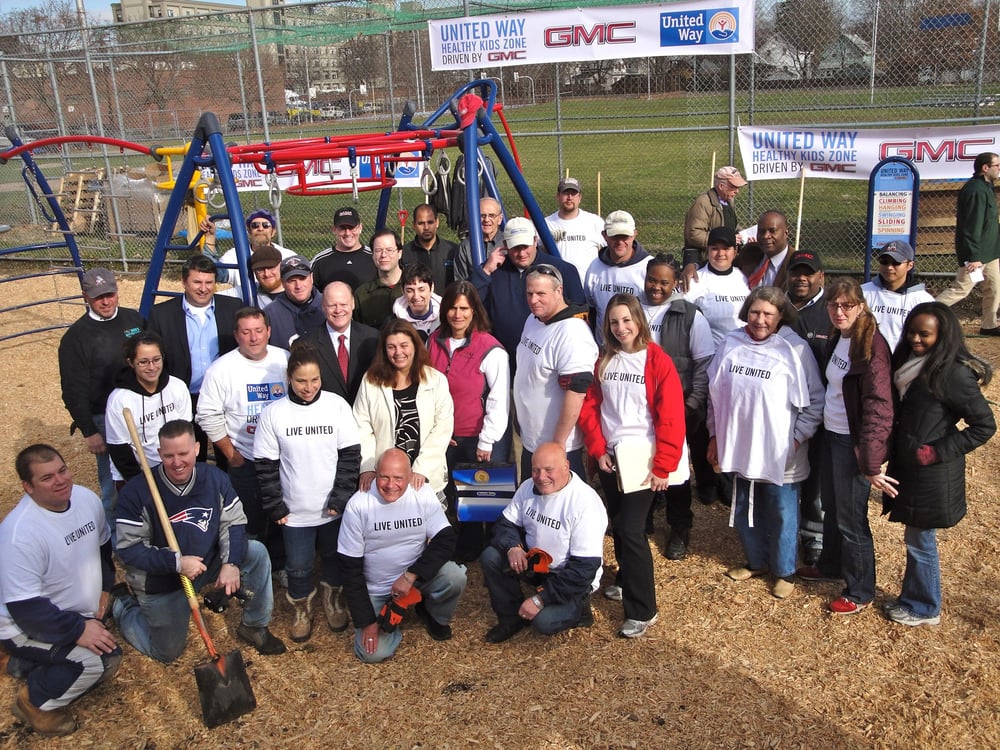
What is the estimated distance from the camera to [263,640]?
15.0ft

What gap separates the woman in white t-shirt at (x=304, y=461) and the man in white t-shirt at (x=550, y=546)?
869mm

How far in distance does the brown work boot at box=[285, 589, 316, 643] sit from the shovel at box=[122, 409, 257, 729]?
55cm

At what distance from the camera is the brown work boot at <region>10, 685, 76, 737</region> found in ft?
13.2

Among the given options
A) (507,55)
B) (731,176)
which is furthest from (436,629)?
(507,55)

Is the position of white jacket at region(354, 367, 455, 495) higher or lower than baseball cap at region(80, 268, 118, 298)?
lower

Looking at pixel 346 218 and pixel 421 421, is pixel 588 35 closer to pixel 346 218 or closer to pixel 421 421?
pixel 346 218

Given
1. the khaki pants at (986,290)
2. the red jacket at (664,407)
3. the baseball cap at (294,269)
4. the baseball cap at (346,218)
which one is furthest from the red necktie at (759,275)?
the khaki pants at (986,290)

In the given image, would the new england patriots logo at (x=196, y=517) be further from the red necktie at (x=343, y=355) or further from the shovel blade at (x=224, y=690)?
the red necktie at (x=343, y=355)

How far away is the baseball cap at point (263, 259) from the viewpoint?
537 cm

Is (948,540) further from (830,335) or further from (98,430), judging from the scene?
(98,430)

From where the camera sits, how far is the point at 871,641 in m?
4.33

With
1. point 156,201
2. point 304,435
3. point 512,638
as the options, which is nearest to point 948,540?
point 512,638

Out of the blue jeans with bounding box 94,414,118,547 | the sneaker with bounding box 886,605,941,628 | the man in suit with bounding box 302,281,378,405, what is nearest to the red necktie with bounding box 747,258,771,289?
the sneaker with bounding box 886,605,941,628

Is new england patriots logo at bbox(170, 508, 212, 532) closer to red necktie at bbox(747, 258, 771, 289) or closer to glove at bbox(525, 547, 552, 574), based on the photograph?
glove at bbox(525, 547, 552, 574)
